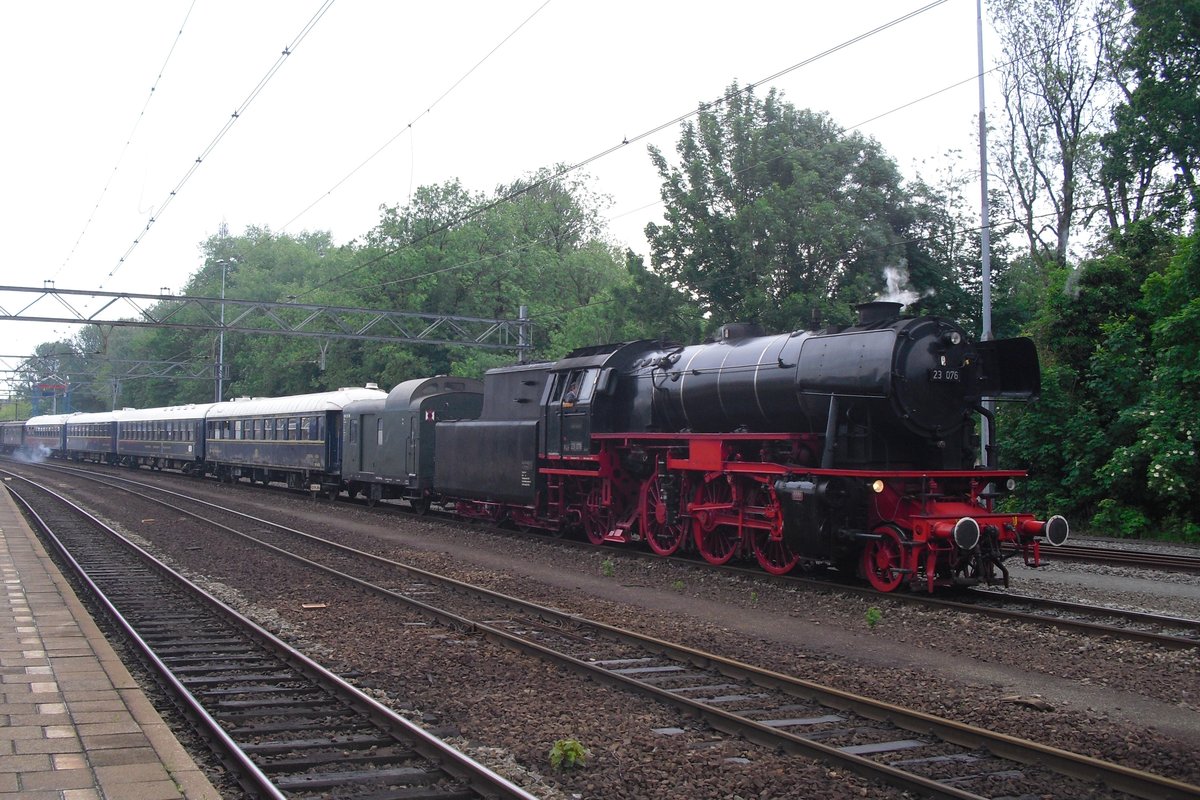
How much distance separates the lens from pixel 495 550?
54.1 ft

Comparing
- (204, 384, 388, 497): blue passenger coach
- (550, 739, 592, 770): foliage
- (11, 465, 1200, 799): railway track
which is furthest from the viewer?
(204, 384, 388, 497): blue passenger coach

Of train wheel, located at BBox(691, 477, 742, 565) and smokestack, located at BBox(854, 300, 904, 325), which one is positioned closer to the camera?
smokestack, located at BBox(854, 300, 904, 325)

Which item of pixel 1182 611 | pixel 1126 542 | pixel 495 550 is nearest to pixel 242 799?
pixel 1182 611

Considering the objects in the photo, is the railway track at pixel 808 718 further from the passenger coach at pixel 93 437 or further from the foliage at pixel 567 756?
the passenger coach at pixel 93 437

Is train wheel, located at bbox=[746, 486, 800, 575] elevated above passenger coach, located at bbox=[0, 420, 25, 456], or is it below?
below

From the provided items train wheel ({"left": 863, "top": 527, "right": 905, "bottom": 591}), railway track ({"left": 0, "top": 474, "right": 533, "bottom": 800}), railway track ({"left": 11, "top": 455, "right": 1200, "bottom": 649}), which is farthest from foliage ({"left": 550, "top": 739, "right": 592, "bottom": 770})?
train wheel ({"left": 863, "top": 527, "right": 905, "bottom": 591})

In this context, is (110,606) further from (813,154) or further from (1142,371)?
(813,154)

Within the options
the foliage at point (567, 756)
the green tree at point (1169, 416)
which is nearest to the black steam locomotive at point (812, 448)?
the foliage at point (567, 756)

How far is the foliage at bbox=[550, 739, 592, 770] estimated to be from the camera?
564cm

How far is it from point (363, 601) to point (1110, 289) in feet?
61.2

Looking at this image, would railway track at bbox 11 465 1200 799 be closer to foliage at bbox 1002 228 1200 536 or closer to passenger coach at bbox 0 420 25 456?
foliage at bbox 1002 228 1200 536

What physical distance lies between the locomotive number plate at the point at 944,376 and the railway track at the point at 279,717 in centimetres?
733

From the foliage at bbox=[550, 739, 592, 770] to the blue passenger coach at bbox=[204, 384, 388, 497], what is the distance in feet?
74.2

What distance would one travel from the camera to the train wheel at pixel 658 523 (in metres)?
14.6
